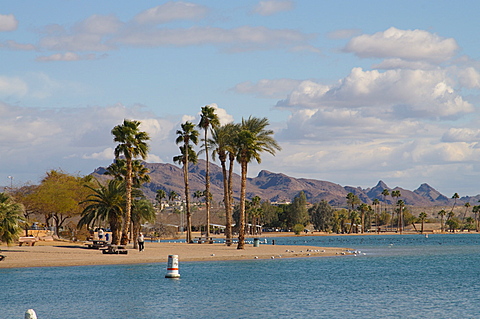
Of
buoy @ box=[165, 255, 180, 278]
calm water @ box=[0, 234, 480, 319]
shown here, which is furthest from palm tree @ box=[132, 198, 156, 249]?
buoy @ box=[165, 255, 180, 278]

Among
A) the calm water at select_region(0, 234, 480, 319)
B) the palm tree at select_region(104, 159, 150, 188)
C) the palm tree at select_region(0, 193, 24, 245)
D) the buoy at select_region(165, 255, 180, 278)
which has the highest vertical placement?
the palm tree at select_region(104, 159, 150, 188)

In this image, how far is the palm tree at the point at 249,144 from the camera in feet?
208

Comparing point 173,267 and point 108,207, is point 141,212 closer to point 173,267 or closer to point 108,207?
point 108,207

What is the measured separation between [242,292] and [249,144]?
105 ft

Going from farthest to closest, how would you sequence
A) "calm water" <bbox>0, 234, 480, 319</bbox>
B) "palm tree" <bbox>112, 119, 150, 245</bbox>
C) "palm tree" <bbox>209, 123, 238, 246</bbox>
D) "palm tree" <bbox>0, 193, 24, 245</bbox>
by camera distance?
"palm tree" <bbox>209, 123, 238, 246</bbox>
"palm tree" <bbox>112, 119, 150, 245</bbox>
"palm tree" <bbox>0, 193, 24, 245</bbox>
"calm water" <bbox>0, 234, 480, 319</bbox>

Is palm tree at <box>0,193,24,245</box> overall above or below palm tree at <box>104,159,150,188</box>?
below

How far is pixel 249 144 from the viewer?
63125 mm

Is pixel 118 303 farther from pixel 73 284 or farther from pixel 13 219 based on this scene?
pixel 13 219

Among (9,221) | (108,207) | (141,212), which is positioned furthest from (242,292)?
(141,212)

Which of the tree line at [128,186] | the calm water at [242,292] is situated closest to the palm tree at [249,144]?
the tree line at [128,186]

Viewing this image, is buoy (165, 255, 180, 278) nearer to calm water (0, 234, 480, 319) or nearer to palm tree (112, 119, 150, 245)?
calm water (0, 234, 480, 319)

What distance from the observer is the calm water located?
25328 mm

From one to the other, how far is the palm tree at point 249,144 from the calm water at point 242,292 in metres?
16.7

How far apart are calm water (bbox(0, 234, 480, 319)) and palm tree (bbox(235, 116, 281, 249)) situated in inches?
659
